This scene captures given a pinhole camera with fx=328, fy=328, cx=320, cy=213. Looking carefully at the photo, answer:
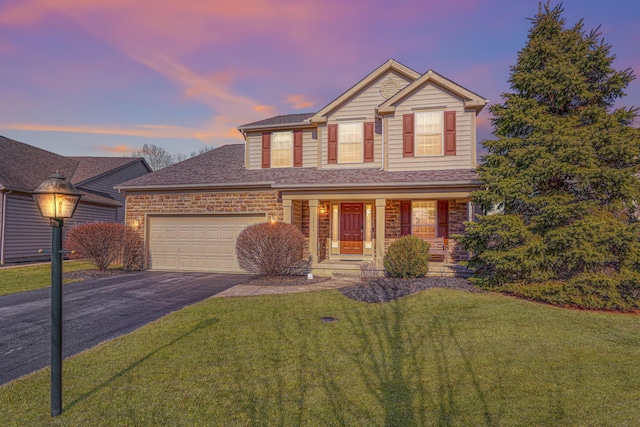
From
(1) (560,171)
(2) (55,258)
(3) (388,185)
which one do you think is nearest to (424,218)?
(3) (388,185)

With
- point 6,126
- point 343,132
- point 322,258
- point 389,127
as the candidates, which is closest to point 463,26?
point 389,127

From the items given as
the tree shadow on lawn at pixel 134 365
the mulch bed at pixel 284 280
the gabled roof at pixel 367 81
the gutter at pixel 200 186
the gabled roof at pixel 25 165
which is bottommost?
the mulch bed at pixel 284 280

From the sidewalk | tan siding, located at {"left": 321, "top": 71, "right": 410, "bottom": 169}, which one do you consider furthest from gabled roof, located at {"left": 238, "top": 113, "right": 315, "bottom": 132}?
the sidewalk

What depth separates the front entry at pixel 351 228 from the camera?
13750 mm

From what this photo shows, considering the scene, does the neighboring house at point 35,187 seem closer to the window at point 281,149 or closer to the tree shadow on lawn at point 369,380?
the window at point 281,149

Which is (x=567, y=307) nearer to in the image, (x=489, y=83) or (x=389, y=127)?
(x=389, y=127)

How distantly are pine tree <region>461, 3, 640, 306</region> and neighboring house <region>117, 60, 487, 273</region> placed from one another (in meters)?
2.30

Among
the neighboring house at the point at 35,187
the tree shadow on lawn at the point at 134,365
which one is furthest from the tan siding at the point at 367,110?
the neighboring house at the point at 35,187

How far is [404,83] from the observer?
41.3 feet

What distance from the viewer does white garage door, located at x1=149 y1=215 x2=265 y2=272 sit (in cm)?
1286

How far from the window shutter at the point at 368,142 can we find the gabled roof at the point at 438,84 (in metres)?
0.79

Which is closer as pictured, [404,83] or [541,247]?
[541,247]

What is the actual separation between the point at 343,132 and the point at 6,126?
23.4 m

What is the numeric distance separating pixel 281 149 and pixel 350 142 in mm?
3036
